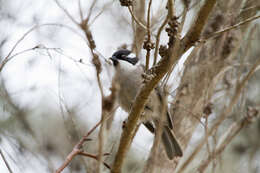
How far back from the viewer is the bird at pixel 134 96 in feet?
12.7

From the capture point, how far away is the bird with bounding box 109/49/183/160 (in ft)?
12.7

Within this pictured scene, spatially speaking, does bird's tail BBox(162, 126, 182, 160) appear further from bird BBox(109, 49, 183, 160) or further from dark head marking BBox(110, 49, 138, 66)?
dark head marking BBox(110, 49, 138, 66)

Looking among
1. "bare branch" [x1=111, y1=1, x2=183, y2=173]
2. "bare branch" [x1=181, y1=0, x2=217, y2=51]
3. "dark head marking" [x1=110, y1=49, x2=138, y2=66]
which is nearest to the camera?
"bare branch" [x1=181, y1=0, x2=217, y2=51]

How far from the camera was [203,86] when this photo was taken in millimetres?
4125

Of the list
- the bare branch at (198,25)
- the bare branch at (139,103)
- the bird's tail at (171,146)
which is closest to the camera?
the bare branch at (198,25)

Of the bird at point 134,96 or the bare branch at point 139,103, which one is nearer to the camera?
the bare branch at point 139,103

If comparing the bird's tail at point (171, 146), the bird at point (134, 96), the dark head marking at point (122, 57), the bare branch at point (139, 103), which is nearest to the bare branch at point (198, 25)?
the bare branch at point (139, 103)

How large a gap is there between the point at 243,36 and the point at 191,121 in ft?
3.99

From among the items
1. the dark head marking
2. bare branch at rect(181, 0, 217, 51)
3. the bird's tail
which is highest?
the dark head marking

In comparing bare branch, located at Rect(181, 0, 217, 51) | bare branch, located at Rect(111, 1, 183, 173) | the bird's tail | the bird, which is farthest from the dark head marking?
bare branch, located at Rect(181, 0, 217, 51)

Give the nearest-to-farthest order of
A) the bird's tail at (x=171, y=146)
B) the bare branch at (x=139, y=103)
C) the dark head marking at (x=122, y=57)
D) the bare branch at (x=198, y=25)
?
1. the bare branch at (x=198, y=25)
2. the bare branch at (x=139, y=103)
3. the bird's tail at (x=171, y=146)
4. the dark head marking at (x=122, y=57)

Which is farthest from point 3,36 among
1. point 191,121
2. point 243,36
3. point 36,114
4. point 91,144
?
point 243,36

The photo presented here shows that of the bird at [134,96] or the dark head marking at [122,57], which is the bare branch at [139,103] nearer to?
the bird at [134,96]

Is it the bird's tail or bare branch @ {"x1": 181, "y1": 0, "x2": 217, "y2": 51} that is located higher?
bare branch @ {"x1": 181, "y1": 0, "x2": 217, "y2": 51}
